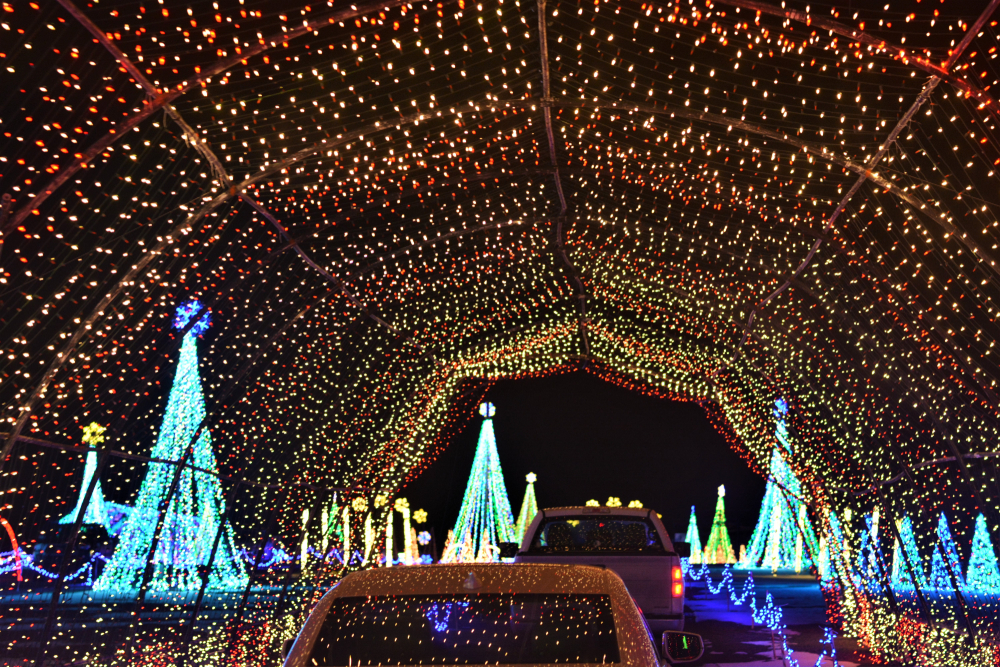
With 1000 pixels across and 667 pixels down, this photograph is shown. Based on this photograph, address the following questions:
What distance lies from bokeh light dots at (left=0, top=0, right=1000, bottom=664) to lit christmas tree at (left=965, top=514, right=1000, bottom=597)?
3.33 meters

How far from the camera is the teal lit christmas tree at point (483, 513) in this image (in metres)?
26.2

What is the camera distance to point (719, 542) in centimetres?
→ 3344

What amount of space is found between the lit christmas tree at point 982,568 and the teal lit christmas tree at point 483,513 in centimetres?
1247

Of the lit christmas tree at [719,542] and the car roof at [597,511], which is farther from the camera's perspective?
the lit christmas tree at [719,542]

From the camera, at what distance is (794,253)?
11.2m

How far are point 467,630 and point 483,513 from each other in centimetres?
2357

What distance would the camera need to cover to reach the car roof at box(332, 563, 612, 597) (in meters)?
3.45

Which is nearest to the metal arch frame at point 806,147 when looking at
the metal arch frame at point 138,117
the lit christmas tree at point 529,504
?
the metal arch frame at point 138,117

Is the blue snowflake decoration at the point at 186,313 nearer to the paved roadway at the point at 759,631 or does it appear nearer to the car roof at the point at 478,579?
the paved roadway at the point at 759,631

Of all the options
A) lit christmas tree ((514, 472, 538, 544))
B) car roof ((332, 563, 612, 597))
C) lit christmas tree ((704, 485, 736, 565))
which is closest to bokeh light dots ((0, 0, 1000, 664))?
car roof ((332, 563, 612, 597))

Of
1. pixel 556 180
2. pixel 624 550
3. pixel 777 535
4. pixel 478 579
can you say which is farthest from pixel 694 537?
pixel 478 579

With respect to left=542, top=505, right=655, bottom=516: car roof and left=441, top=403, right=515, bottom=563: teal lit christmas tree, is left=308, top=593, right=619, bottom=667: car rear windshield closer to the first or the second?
left=542, top=505, right=655, bottom=516: car roof

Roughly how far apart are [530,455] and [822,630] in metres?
18.5

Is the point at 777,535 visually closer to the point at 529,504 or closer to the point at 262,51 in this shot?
the point at 529,504
